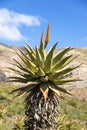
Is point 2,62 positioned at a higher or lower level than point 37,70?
higher

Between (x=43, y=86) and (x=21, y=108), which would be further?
(x=21, y=108)

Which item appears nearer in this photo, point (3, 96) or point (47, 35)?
point (47, 35)

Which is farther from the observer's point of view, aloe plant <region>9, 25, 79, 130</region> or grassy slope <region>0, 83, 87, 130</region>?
grassy slope <region>0, 83, 87, 130</region>

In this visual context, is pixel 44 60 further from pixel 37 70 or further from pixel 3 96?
pixel 3 96

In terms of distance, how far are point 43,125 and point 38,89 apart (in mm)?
770

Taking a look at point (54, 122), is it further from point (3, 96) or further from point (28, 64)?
point (3, 96)

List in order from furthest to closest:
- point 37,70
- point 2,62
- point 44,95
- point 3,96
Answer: point 2,62, point 3,96, point 37,70, point 44,95

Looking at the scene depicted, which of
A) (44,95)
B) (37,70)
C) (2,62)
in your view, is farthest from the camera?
(2,62)

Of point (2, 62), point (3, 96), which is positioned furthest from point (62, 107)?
point (2, 62)

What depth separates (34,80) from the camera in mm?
8734

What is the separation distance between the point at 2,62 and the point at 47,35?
5084 cm

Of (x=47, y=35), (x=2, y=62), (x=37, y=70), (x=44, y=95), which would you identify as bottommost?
(x=44, y=95)

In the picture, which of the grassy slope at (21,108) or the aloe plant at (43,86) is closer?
the aloe plant at (43,86)

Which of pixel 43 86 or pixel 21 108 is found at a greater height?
pixel 21 108
